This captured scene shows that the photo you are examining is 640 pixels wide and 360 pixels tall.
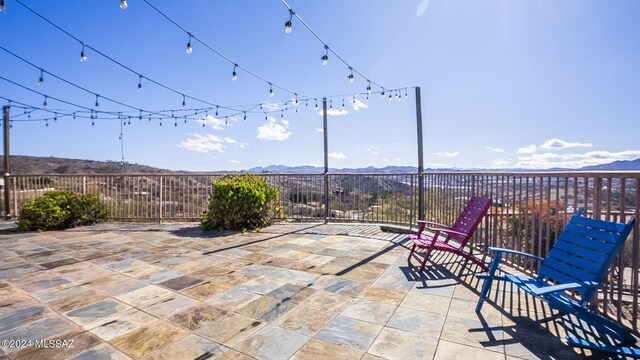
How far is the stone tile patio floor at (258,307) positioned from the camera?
1.86 meters

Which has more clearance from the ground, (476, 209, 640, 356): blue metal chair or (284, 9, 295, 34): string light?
(284, 9, 295, 34): string light

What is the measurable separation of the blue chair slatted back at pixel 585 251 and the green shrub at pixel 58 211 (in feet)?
26.5

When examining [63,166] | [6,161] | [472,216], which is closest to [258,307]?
[472,216]

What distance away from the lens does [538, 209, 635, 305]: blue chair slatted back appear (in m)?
1.94

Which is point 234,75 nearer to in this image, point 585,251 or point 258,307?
point 258,307

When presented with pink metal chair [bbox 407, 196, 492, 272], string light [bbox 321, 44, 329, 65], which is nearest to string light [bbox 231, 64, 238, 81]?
string light [bbox 321, 44, 329, 65]

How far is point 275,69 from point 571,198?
6.51 meters

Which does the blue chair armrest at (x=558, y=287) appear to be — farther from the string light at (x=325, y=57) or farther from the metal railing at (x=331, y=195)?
the string light at (x=325, y=57)

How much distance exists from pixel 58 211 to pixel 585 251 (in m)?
8.30

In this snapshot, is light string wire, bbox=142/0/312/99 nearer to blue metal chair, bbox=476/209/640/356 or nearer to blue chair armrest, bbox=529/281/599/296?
blue metal chair, bbox=476/209/640/356

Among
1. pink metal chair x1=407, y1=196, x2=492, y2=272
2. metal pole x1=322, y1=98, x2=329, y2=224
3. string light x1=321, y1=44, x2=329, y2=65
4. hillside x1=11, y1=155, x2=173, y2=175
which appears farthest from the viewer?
hillside x1=11, y1=155, x2=173, y2=175

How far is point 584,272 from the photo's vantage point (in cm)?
207

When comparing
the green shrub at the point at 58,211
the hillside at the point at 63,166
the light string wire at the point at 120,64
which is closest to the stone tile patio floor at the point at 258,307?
the green shrub at the point at 58,211

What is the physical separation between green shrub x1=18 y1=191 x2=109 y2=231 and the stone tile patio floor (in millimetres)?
1843
